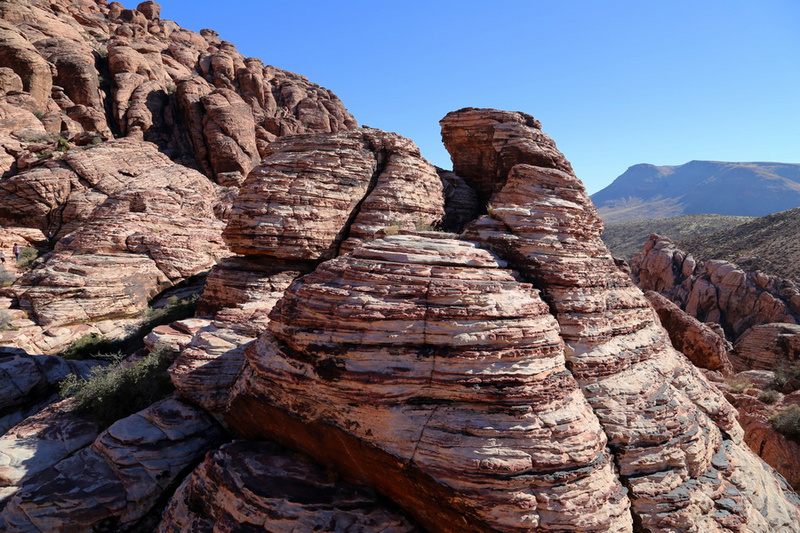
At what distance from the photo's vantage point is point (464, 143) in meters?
16.8

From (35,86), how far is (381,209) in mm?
41236

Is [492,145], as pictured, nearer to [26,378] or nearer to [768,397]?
[768,397]

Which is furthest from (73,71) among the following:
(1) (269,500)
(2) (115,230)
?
(1) (269,500)

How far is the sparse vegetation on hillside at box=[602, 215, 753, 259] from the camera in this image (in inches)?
2864

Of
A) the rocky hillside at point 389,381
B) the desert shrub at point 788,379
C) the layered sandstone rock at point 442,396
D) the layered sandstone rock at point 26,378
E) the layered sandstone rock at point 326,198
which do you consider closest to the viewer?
the layered sandstone rock at point 442,396

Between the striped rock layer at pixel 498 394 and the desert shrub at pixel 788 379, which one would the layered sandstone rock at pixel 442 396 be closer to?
the striped rock layer at pixel 498 394

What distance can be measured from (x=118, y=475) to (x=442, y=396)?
334 inches

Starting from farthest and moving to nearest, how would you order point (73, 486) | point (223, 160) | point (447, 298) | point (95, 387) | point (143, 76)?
point (143, 76)
point (223, 160)
point (95, 387)
point (73, 486)
point (447, 298)

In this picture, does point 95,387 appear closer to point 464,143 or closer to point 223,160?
point 464,143

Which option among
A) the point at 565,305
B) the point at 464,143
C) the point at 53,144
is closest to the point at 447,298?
the point at 565,305

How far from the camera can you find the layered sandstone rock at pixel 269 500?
7.27 metres

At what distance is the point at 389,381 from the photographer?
732 cm

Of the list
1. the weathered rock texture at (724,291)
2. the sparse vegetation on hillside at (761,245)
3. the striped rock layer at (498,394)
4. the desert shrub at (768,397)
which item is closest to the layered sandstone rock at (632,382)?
the striped rock layer at (498,394)

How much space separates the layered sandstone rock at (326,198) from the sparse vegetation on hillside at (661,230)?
6529 cm
